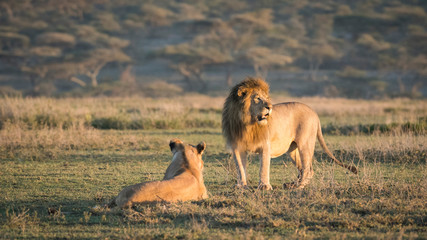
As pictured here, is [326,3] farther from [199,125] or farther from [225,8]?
[199,125]

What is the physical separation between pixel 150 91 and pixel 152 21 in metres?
16.2

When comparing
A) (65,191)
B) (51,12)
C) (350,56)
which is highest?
(51,12)

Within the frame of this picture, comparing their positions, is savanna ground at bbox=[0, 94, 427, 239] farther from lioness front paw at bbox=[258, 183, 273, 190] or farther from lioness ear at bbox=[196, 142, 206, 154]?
lioness ear at bbox=[196, 142, 206, 154]

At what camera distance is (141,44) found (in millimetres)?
61906

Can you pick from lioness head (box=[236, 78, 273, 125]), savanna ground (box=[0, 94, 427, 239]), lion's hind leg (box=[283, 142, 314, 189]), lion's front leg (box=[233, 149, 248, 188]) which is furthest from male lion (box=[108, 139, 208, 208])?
lion's hind leg (box=[283, 142, 314, 189])

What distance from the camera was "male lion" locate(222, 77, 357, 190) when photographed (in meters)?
6.83

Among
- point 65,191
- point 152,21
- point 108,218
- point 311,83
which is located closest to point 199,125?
point 65,191

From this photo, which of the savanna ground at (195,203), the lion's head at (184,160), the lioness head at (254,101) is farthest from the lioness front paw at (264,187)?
the lion's head at (184,160)

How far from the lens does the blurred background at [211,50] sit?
45938 mm

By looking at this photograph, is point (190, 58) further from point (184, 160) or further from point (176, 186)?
point (176, 186)

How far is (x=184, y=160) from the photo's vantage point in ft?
20.7

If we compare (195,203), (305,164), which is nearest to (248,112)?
(305,164)

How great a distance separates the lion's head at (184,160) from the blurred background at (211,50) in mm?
34367

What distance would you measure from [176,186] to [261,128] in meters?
1.69
